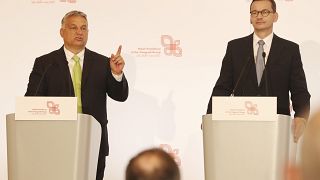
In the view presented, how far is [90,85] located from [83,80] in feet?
0.23

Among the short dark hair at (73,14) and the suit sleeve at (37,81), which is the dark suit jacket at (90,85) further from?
the short dark hair at (73,14)

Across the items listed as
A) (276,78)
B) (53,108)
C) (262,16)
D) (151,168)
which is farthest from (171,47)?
(151,168)

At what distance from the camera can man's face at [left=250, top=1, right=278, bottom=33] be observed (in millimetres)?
4625

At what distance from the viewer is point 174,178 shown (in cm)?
109

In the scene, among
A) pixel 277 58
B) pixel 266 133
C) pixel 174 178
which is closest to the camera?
pixel 174 178

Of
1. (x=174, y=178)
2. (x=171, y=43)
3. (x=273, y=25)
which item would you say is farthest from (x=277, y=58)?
(x=174, y=178)

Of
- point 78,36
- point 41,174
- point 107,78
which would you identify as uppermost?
point 78,36

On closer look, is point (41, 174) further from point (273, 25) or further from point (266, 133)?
point (273, 25)

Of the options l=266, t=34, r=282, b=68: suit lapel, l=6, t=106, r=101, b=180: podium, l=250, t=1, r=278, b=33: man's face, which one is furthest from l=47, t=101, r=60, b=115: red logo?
l=250, t=1, r=278, b=33: man's face

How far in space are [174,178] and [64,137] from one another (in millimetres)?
2404

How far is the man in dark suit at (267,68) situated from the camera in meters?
4.28

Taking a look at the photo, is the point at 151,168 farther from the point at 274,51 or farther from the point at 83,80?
the point at 274,51

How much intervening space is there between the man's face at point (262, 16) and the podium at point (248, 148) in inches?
59.3

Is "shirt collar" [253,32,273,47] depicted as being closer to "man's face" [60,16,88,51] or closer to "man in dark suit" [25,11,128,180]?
"man in dark suit" [25,11,128,180]
